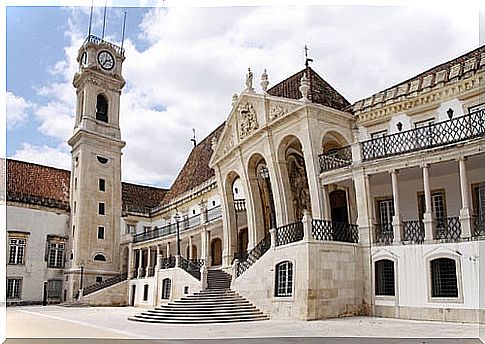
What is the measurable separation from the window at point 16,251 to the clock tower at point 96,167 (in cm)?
257

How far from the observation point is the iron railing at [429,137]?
13.2 meters

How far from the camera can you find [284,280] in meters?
14.8

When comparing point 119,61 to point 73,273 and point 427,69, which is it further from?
point 427,69

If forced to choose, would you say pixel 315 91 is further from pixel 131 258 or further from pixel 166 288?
pixel 131 258

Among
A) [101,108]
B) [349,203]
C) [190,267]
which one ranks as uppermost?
[101,108]

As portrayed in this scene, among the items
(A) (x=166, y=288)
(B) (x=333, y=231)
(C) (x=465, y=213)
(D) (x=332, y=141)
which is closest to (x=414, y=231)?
(C) (x=465, y=213)

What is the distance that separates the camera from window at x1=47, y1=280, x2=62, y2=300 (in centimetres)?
2956

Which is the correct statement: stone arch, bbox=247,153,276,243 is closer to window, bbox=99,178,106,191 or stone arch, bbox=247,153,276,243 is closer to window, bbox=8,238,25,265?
window, bbox=99,178,106,191

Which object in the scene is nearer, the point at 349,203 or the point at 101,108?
the point at 349,203

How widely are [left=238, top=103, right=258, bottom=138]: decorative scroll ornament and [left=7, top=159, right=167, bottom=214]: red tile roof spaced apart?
1512 centimetres

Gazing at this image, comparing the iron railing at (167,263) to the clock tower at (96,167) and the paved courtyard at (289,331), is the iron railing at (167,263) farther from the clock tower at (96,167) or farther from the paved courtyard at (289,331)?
the paved courtyard at (289,331)

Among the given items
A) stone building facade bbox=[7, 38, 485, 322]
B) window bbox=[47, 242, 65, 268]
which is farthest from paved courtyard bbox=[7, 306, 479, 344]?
window bbox=[47, 242, 65, 268]

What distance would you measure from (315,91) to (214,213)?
27.6 feet

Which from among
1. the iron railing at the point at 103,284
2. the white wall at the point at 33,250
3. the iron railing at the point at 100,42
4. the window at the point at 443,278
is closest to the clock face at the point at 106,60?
the iron railing at the point at 100,42
